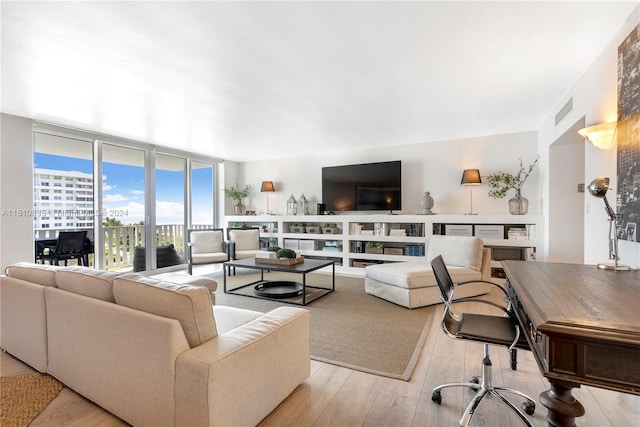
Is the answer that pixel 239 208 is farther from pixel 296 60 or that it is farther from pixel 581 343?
pixel 581 343

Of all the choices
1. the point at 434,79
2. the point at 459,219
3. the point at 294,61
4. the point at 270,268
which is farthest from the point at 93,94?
the point at 459,219

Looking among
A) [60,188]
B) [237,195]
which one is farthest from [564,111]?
[60,188]

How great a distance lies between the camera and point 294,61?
2.43 metres

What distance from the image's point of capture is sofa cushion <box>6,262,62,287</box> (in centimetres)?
195

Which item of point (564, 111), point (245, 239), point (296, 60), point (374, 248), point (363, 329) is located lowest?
point (363, 329)

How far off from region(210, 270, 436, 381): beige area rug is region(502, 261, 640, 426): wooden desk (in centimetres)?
111

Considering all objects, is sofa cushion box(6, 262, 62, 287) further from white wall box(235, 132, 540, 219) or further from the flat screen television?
white wall box(235, 132, 540, 219)

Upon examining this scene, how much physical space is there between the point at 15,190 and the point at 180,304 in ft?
12.8

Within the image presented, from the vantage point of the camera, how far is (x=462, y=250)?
3.79 meters

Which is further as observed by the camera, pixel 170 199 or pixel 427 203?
pixel 170 199

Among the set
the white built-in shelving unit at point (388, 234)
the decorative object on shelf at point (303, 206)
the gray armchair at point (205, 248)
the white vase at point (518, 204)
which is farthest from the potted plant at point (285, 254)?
the white vase at point (518, 204)

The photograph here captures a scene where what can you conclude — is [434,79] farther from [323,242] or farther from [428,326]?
[323,242]

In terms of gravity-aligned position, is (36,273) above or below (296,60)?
below

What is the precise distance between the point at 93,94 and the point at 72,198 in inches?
87.9
